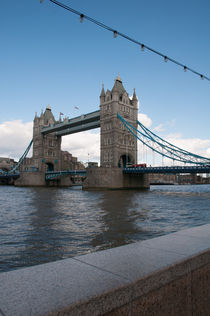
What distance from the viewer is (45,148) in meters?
63.6

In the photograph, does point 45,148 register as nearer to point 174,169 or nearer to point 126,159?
point 126,159

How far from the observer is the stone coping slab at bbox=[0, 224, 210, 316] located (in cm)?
133

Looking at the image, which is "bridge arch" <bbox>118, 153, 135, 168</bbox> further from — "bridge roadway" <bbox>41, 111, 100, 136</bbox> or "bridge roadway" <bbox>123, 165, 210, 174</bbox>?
"bridge roadway" <bbox>41, 111, 100, 136</bbox>

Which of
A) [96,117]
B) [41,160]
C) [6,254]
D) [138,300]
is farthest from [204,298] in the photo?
[41,160]

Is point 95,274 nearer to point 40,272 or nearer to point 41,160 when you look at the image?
point 40,272

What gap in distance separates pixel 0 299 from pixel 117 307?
68 centimetres

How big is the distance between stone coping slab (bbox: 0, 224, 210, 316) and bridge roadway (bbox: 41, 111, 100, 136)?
47686 millimetres

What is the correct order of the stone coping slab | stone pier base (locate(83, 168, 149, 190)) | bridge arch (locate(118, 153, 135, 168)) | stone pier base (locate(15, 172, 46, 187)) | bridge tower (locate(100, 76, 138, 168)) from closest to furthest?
1. the stone coping slab
2. stone pier base (locate(83, 168, 149, 190))
3. bridge tower (locate(100, 76, 138, 168))
4. bridge arch (locate(118, 153, 135, 168))
5. stone pier base (locate(15, 172, 46, 187))

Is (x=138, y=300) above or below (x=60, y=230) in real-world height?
above

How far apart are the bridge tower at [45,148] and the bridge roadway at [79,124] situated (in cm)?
228

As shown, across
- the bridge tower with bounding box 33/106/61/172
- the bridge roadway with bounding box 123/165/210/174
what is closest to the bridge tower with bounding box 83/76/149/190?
the bridge roadway with bounding box 123/165/210/174

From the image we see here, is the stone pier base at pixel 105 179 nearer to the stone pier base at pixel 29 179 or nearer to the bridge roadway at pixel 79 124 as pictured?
the bridge roadway at pixel 79 124

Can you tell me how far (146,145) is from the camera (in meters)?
46.1

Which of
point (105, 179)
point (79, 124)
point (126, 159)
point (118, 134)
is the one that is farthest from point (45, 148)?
point (105, 179)
